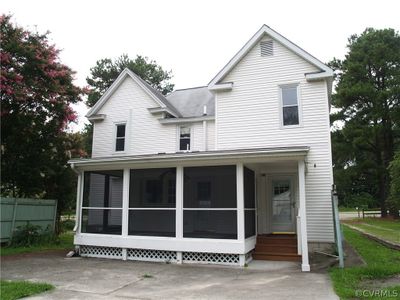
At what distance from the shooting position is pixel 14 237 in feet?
48.9

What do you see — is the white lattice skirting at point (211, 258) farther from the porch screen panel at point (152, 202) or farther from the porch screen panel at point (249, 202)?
the porch screen panel at point (152, 202)

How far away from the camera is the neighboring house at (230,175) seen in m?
10.8

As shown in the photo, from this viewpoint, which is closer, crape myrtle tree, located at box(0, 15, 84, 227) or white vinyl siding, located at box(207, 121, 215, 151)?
crape myrtle tree, located at box(0, 15, 84, 227)

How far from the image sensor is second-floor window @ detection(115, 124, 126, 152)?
680 inches

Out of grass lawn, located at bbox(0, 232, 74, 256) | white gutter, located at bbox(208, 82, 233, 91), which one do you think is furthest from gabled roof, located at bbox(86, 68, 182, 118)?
grass lawn, located at bbox(0, 232, 74, 256)

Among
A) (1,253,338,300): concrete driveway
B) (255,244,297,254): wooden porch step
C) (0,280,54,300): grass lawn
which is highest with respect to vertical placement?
(255,244,297,254): wooden porch step

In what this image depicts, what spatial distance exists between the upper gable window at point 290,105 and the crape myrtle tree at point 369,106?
59.7 feet

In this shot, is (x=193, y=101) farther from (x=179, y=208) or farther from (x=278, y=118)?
(x=179, y=208)

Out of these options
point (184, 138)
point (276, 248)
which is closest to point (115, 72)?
point (184, 138)

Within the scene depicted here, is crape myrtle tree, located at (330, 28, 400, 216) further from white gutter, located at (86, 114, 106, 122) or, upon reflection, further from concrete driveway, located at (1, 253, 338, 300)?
concrete driveway, located at (1, 253, 338, 300)

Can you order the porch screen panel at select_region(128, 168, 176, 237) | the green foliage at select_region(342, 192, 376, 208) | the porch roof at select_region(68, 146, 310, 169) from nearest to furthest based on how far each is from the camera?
1. the porch roof at select_region(68, 146, 310, 169)
2. the porch screen panel at select_region(128, 168, 176, 237)
3. the green foliage at select_region(342, 192, 376, 208)

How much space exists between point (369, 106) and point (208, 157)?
25108 millimetres

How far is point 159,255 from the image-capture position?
11.5 metres

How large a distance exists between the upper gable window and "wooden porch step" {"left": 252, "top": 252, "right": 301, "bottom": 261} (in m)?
5.02
